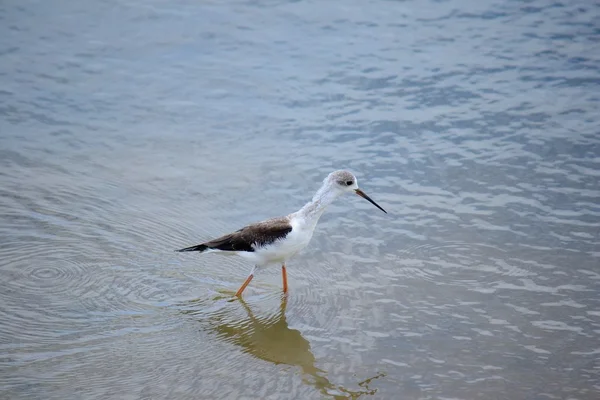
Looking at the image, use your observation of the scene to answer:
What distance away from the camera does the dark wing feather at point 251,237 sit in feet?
26.7

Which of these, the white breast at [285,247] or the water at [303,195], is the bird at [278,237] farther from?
the water at [303,195]

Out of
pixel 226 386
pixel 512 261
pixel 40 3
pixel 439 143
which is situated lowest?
pixel 226 386

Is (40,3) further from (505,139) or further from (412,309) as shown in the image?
(412,309)

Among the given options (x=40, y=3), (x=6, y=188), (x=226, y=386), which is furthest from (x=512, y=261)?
(x=40, y=3)

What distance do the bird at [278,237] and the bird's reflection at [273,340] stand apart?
1.44ft

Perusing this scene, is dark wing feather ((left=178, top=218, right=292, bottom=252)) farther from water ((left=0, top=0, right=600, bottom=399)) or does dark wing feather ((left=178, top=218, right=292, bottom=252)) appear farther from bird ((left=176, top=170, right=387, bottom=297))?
water ((left=0, top=0, right=600, bottom=399))

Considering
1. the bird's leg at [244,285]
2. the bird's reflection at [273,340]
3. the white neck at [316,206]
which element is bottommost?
the bird's reflection at [273,340]

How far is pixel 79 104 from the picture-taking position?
1202 cm

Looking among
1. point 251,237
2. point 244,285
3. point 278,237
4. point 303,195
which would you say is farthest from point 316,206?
point 303,195

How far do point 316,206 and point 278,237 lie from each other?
1.84 ft

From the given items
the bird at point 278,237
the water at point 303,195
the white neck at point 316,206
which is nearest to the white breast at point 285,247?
the bird at point 278,237

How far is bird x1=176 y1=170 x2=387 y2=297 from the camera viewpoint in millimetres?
8078

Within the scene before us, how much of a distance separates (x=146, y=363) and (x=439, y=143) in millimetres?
5730

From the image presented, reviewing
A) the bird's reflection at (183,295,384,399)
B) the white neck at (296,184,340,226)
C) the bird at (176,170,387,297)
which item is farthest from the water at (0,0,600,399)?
the white neck at (296,184,340,226)
